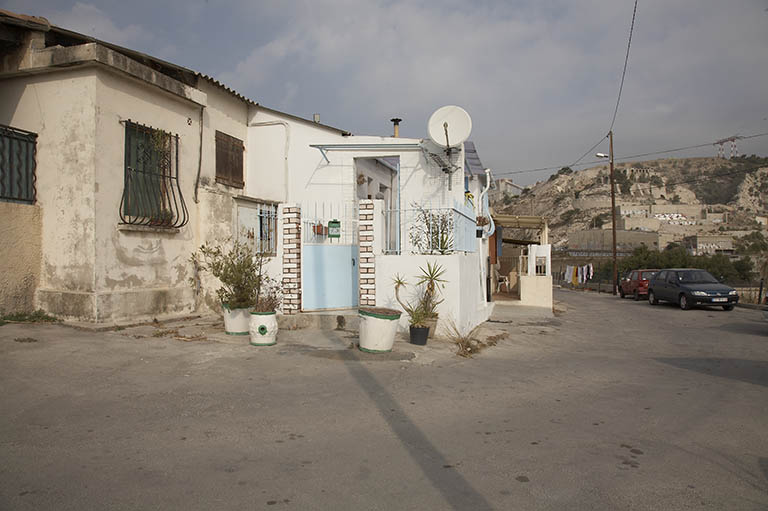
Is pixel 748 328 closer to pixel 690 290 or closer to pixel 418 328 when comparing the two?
pixel 690 290

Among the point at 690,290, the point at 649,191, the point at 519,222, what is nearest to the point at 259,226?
the point at 519,222

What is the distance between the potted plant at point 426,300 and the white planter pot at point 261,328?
2.50 m

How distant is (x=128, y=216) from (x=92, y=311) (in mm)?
1965

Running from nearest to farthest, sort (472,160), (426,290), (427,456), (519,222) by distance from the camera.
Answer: (427,456)
(426,290)
(472,160)
(519,222)

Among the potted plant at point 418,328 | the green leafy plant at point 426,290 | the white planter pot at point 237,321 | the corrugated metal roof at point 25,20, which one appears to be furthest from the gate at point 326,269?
the corrugated metal roof at point 25,20

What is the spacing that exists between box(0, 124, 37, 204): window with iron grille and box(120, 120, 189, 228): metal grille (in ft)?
5.32

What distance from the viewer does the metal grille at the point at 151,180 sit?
10164mm

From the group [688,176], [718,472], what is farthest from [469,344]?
[688,176]

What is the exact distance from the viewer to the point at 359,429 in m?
4.77

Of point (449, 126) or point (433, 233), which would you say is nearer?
point (433, 233)

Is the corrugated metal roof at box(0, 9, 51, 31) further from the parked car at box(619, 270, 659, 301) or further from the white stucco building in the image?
the parked car at box(619, 270, 659, 301)

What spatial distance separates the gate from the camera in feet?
37.8

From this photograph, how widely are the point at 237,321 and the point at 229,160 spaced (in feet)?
18.6

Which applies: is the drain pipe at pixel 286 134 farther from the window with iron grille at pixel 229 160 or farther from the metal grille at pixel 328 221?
the metal grille at pixel 328 221
